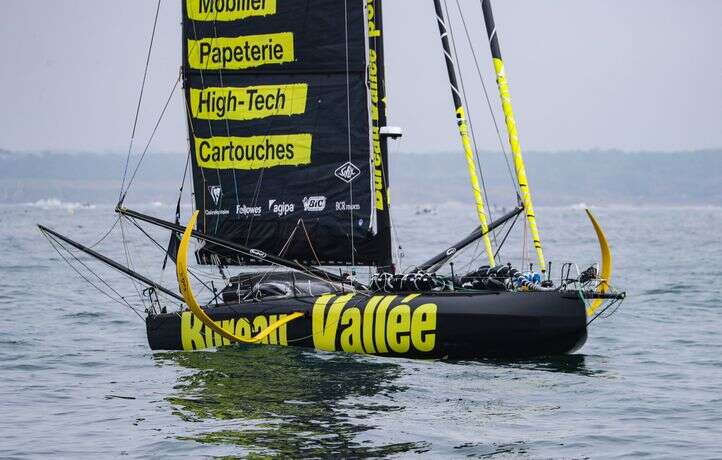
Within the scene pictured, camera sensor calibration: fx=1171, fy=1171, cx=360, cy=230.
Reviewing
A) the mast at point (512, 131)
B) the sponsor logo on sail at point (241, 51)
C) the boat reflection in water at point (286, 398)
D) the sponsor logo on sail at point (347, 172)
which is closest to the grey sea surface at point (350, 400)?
the boat reflection in water at point (286, 398)

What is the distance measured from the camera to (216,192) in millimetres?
22172

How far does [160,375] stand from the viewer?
60.9ft

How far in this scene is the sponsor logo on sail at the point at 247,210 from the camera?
22.0 metres

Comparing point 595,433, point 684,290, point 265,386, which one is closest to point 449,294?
point 265,386

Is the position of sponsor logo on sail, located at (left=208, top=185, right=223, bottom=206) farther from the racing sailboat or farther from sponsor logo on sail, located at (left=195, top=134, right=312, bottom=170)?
sponsor logo on sail, located at (left=195, top=134, right=312, bottom=170)

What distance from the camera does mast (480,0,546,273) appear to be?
20.0m

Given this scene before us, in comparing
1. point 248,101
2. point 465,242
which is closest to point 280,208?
point 248,101

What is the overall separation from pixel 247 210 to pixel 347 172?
2.12 meters

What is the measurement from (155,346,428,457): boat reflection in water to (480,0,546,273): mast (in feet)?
11.6

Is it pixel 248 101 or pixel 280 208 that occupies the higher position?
pixel 248 101

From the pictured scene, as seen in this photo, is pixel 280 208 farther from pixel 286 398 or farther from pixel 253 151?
pixel 286 398

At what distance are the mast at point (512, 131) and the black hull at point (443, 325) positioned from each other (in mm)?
1603

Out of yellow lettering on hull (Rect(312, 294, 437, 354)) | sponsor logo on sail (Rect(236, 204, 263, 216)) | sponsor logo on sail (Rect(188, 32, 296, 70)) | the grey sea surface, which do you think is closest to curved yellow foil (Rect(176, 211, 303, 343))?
the grey sea surface

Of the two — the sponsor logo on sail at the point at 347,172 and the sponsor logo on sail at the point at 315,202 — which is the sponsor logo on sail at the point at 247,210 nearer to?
the sponsor logo on sail at the point at 315,202
